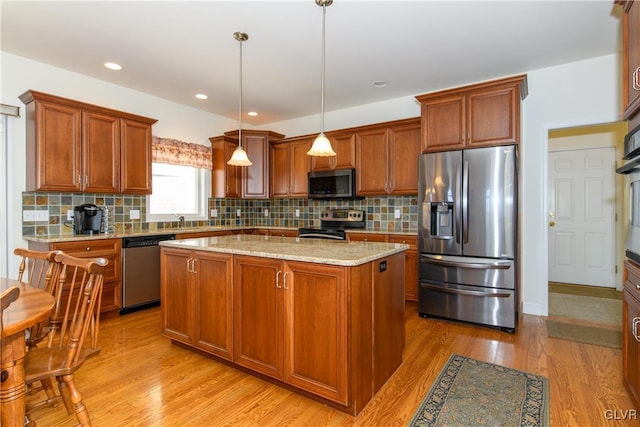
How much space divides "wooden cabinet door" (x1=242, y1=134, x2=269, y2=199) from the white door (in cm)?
443

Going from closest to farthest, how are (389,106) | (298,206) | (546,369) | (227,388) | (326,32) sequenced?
(227,388), (546,369), (326,32), (389,106), (298,206)

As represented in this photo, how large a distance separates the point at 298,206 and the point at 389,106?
2.13m

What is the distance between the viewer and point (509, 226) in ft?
10.2

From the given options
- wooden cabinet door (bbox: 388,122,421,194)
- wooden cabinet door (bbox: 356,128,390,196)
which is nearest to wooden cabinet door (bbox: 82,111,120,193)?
wooden cabinet door (bbox: 356,128,390,196)

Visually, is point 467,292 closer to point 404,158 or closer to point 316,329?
point 404,158

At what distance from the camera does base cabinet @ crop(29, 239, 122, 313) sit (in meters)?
3.25

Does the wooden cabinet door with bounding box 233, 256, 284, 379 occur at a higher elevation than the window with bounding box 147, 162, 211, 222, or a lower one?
lower

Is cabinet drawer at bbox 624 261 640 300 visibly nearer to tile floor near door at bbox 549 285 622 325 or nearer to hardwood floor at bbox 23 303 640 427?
hardwood floor at bbox 23 303 640 427

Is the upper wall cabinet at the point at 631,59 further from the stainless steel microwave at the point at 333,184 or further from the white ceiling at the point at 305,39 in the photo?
the stainless steel microwave at the point at 333,184

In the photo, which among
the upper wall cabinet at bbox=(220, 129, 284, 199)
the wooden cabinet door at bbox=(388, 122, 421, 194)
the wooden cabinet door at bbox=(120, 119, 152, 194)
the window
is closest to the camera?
the wooden cabinet door at bbox=(120, 119, 152, 194)

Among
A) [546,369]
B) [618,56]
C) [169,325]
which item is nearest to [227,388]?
[169,325]

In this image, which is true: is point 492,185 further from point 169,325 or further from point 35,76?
point 35,76

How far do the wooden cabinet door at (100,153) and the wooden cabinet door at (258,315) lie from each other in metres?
2.37

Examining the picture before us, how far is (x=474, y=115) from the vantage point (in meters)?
3.33
